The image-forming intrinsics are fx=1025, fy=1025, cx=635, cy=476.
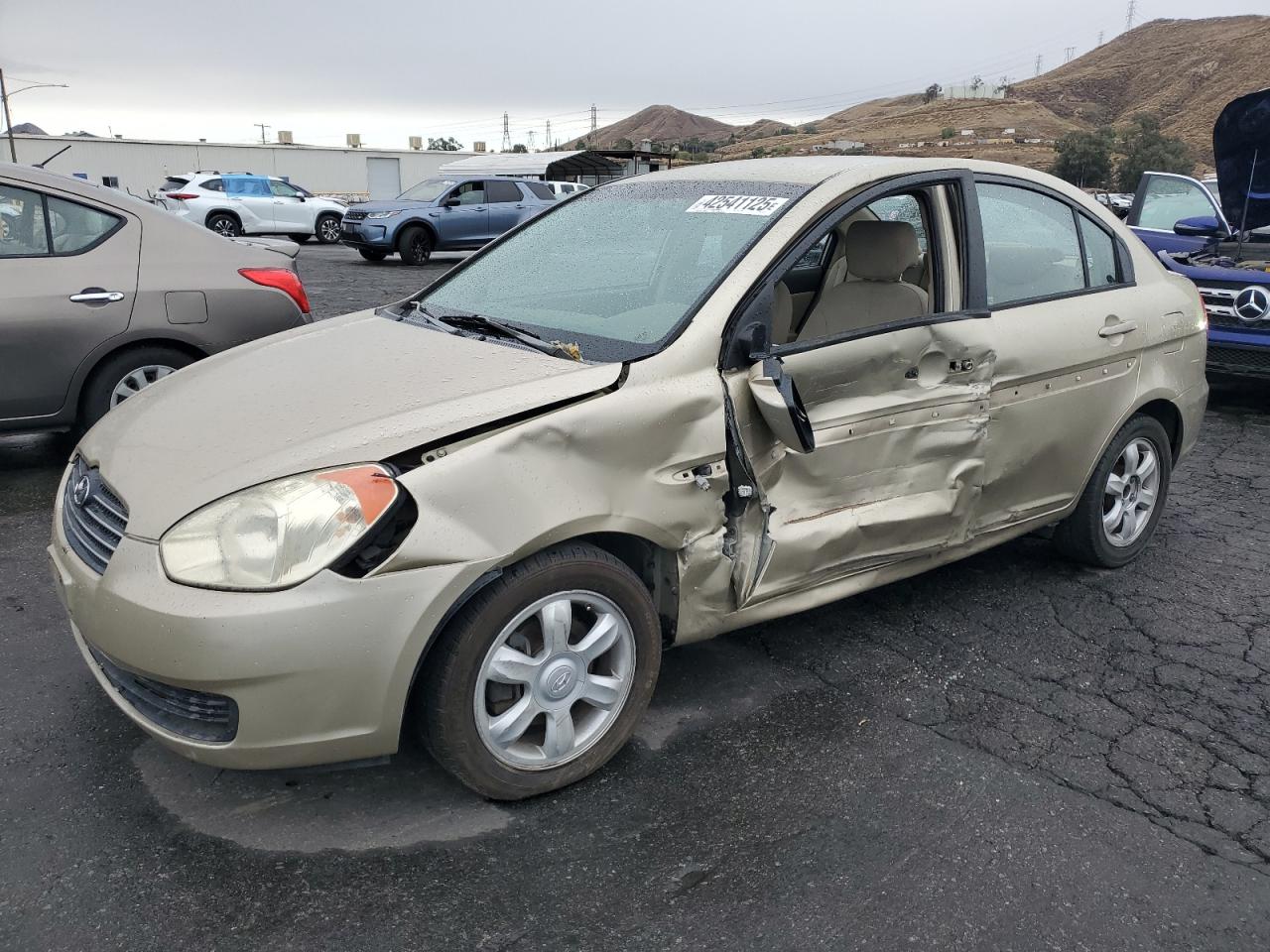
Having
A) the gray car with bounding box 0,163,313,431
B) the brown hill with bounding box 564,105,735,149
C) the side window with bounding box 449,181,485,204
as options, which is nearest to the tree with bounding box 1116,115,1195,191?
the side window with bounding box 449,181,485,204

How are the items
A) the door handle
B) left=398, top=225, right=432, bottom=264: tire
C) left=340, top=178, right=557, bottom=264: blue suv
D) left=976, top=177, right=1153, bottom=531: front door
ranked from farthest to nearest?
left=398, top=225, right=432, bottom=264: tire < left=340, top=178, right=557, bottom=264: blue suv < the door handle < left=976, top=177, right=1153, bottom=531: front door

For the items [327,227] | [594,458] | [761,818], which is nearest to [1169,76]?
[327,227]

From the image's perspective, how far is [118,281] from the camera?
5.16 meters

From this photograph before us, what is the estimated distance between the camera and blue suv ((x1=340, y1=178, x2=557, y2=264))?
18.8 m

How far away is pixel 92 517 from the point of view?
2.71m

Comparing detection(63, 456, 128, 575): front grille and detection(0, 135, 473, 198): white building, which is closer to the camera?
detection(63, 456, 128, 575): front grille

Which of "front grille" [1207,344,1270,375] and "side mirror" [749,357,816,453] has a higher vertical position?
"side mirror" [749,357,816,453]

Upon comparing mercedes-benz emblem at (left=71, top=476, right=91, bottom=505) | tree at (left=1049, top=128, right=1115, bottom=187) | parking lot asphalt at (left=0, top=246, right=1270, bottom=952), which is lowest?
parking lot asphalt at (left=0, top=246, right=1270, bottom=952)

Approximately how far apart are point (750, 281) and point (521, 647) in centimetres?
125

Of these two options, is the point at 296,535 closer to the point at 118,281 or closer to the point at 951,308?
the point at 951,308

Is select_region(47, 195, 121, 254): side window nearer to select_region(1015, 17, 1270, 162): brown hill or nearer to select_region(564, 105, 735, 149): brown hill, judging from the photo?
select_region(1015, 17, 1270, 162): brown hill

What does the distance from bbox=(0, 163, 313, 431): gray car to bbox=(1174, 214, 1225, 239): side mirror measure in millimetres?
7185

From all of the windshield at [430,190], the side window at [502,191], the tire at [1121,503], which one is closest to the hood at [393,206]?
the windshield at [430,190]

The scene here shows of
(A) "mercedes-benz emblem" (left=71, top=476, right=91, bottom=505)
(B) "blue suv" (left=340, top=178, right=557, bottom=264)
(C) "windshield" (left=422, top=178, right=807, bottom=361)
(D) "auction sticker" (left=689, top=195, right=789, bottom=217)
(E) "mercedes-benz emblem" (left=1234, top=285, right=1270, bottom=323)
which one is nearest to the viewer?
(A) "mercedes-benz emblem" (left=71, top=476, right=91, bottom=505)
